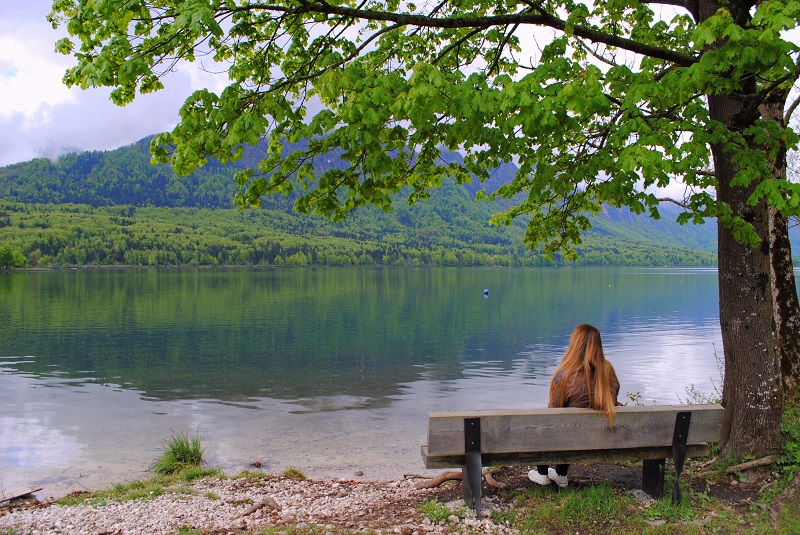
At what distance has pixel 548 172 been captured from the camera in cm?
670

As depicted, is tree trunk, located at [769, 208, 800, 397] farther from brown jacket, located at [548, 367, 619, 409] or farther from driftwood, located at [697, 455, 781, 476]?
brown jacket, located at [548, 367, 619, 409]

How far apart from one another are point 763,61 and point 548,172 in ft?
7.22

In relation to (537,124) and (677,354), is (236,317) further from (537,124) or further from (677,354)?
(537,124)

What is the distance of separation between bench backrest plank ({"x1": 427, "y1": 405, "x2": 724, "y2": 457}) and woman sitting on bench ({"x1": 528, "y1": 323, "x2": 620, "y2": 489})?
0.54ft

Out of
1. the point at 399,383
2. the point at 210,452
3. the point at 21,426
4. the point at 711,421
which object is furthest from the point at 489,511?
the point at 399,383

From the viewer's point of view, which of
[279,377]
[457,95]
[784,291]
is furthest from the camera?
[279,377]

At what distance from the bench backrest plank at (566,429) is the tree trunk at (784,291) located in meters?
4.66

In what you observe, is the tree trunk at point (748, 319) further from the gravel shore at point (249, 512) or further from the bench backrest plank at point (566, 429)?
the gravel shore at point (249, 512)

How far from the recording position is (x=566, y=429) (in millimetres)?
6246

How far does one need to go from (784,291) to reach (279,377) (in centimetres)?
1950

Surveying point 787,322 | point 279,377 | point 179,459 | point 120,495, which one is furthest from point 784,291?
point 279,377

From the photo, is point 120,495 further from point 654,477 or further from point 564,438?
point 654,477

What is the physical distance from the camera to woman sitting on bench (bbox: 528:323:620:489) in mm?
6281

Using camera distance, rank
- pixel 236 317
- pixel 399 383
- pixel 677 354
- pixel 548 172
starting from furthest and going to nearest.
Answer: pixel 236 317, pixel 677 354, pixel 399 383, pixel 548 172
